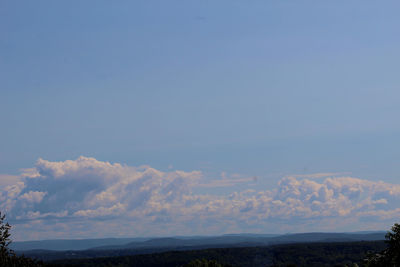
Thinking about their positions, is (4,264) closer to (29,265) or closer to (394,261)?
(29,265)

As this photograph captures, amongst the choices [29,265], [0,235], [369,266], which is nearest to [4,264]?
[0,235]

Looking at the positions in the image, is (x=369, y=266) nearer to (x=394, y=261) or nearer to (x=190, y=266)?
(x=394, y=261)

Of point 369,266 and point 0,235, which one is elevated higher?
point 0,235

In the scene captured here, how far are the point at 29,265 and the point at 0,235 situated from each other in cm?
1197

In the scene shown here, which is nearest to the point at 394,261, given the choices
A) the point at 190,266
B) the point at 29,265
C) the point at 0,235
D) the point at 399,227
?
the point at 399,227

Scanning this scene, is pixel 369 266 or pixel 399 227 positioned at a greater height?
pixel 399 227

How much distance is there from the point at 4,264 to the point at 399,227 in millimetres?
44350

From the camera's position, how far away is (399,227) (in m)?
49.8

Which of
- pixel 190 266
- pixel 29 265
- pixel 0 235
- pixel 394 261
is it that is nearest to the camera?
pixel 394 261

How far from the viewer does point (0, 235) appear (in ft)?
211

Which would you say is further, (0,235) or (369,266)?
(0,235)

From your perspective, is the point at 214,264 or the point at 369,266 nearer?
the point at 369,266

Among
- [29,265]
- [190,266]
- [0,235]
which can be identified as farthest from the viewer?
[190,266]

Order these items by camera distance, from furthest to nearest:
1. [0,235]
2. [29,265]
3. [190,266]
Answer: [190,266] → [29,265] → [0,235]
